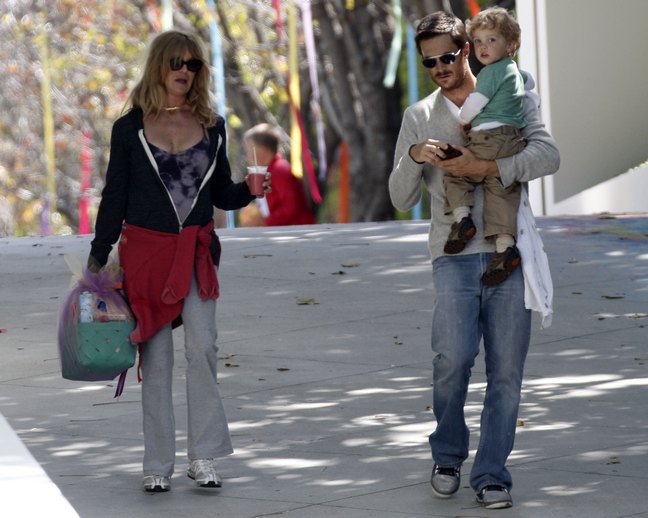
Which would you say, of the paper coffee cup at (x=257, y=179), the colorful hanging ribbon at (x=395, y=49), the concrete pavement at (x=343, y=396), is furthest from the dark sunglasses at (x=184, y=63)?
the colorful hanging ribbon at (x=395, y=49)

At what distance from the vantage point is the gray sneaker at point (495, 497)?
6.36 m

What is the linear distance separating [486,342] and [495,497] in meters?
0.61

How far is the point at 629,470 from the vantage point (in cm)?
698

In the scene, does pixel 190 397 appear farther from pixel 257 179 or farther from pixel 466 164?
pixel 466 164

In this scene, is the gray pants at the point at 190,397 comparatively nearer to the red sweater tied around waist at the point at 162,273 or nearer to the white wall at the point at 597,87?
the red sweater tied around waist at the point at 162,273

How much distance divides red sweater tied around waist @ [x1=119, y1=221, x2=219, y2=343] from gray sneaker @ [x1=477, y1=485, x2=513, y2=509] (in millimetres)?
1423

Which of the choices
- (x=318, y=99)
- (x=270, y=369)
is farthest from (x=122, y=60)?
(x=270, y=369)

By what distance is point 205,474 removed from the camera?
687cm

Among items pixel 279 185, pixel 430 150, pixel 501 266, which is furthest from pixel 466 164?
pixel 279 185

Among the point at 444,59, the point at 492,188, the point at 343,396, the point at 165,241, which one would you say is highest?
the point at 444,59

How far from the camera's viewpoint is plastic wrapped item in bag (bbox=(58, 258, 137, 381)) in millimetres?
6797

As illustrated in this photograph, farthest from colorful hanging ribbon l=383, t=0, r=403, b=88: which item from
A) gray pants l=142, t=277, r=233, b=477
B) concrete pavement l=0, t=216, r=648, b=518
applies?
gray pants l=142, t=277, r=233, b=477

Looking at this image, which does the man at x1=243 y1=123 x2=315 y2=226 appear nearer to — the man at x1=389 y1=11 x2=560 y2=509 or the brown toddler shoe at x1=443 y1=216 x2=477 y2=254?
the man at x1=389 y1=11 x2=560 y2=509

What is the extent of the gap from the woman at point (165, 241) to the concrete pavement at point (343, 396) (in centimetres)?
26
